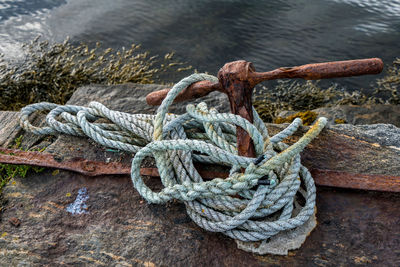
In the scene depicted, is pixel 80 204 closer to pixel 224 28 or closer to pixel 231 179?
pixel 231 179

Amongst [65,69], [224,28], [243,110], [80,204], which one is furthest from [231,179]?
[224,28]

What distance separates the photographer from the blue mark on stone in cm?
176

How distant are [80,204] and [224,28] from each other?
4.21 metres

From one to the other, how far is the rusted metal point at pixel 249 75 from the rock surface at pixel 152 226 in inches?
18.9

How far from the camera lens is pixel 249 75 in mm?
1566

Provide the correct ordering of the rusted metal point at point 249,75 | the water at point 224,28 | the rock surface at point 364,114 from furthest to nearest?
the water at point 224,28, the rock surface at point 364,114, the rusted metal point at point 249,75

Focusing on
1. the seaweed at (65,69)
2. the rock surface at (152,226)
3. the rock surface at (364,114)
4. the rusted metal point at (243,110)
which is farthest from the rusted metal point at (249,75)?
the seaweed at (65,69)

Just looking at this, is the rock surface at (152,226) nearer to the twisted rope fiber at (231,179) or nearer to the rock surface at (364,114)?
the twisted rope fiber at (231,179)

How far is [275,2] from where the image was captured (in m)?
5.87

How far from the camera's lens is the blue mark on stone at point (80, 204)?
1.76 meters

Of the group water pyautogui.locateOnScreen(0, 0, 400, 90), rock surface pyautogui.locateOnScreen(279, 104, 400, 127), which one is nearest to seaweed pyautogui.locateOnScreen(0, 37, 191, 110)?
water pyautogui.locateOnScreen(0, 0, 400, 90)

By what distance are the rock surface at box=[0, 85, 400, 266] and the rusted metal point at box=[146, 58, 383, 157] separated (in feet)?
1.58

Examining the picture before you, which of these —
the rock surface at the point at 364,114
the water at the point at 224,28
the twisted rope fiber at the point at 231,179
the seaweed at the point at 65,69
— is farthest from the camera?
the water at the point at 224,28

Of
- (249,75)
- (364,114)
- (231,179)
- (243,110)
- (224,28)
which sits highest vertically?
(249,75)
